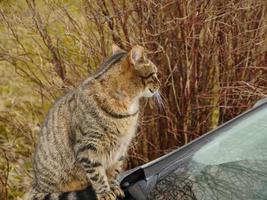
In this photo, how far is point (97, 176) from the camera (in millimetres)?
2525

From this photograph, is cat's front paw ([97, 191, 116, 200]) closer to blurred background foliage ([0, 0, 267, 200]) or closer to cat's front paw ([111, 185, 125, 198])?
cat's front paw ([111, 185, 125, 198])

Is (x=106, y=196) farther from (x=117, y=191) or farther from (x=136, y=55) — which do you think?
(x=136, y=55)

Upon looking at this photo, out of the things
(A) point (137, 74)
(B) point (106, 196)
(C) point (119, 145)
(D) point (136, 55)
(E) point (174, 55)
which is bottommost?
(B) point (106, 196)

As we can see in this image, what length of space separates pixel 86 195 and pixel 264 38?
1761 mm

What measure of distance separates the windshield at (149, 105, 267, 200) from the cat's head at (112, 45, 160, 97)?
1.72 ft

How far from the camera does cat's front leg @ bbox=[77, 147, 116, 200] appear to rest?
8.14 ft

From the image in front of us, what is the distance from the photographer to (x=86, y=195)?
8.23 feet

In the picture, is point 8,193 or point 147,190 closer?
point 147,190

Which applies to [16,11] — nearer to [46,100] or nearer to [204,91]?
[46,100]

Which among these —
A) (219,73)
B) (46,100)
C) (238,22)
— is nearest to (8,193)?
(46,100)

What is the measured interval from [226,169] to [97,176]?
0.76 metres

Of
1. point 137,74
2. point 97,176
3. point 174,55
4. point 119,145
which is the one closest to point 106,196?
point 97,176

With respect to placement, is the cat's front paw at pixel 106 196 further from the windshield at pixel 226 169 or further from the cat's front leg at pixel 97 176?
the windshield at pixel 226 169

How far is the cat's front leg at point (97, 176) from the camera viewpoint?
2.48m
